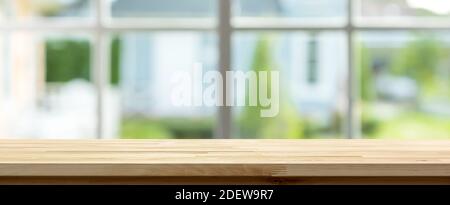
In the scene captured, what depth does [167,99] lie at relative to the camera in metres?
3.82

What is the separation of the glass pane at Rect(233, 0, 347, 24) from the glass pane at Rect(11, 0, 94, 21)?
81cm

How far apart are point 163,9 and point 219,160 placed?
303 centimetres

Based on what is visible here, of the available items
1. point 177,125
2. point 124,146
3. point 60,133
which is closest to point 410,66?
point 177,125

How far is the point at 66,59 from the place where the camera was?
3.88 metres

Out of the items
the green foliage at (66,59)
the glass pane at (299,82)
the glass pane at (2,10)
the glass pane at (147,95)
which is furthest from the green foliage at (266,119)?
the glass pane at (2,10)

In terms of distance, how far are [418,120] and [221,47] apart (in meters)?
1.94

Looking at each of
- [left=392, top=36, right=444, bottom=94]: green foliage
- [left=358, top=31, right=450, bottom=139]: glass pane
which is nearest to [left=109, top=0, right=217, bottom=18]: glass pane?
[left=358, top=31, right=450, bottom=139]: glass pane

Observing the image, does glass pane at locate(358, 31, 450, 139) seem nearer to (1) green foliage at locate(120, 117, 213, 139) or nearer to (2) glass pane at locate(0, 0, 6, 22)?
(1) green foliage at locate(120, 117, 213, 139)

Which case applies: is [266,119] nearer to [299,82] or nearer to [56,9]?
[299,82]

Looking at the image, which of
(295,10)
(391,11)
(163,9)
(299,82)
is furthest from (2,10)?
(391,11)

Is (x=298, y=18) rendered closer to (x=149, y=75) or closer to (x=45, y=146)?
(x=149, y=75)

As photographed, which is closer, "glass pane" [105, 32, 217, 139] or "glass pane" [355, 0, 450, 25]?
"glass pane" [355, 0, 450, 25]

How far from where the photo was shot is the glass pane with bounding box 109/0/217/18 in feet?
12.1

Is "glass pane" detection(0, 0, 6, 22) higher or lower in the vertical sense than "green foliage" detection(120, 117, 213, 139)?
higher
